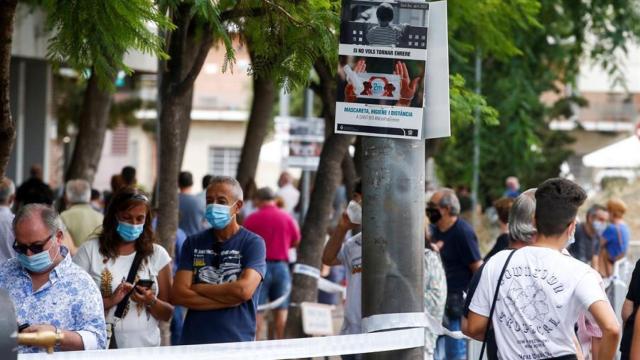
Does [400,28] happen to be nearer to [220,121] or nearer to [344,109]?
[344,109]

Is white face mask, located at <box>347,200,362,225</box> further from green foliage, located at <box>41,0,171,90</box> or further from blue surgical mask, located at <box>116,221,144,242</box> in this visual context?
green foliage, located at <box>41,0,171,90</box>

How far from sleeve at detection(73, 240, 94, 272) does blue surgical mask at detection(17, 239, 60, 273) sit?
1.78 meters

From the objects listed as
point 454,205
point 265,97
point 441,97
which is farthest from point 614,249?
point 441,97

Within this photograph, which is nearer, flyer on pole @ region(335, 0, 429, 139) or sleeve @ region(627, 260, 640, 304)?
flyer on pole @ region(335, 0, 429, 139)

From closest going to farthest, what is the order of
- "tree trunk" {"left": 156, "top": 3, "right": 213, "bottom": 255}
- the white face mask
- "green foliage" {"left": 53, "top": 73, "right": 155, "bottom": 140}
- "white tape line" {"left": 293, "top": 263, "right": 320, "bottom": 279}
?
the white face mask → "tree trunk" {"left": 156, "top": 3, "right": 213, "bottom": 255} → "white tape line" {"left": 293, "top": 263, "right": 320, "bottom": 279} → "green foliage" {"left": 53, "top": 73, "right": 155, "bottom": 140}

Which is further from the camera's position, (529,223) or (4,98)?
(4,98)

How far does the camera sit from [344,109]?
627 centimetres

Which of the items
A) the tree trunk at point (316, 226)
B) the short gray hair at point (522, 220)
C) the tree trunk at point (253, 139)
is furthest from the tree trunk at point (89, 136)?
the short gray hair at point (522, 220)

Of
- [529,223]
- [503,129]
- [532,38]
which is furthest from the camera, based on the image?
[503,129]

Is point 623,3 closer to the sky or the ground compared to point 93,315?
closer to the sky

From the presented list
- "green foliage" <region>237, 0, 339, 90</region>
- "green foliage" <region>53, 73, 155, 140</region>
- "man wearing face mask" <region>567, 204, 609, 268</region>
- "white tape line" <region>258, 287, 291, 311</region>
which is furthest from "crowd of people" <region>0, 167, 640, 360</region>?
"green foliage" <region>53, 73, 155, 140</region>

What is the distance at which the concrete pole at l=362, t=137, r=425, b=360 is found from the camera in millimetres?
6281

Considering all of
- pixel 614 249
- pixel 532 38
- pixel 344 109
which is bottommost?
pixel 614 249

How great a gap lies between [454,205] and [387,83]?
526 centimetres
